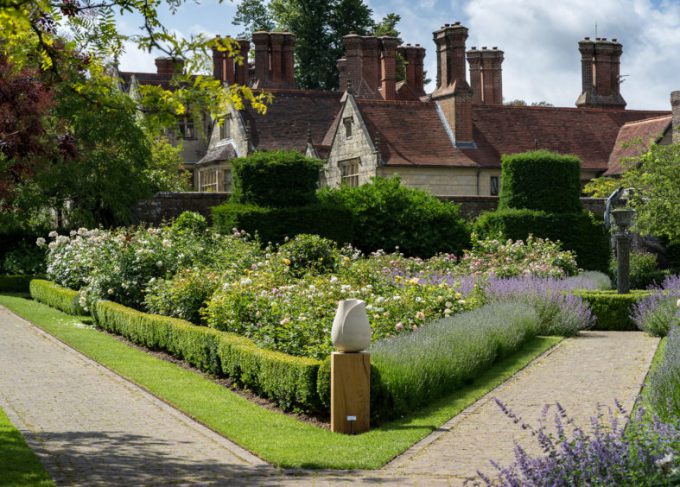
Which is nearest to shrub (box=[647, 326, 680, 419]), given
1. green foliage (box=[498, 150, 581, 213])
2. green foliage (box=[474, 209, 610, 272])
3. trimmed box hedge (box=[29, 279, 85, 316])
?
trimmed box hedge (box=[29, 279, 85, 316])

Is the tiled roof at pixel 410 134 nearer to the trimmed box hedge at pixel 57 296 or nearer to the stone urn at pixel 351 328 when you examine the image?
the trimmed box hedge at pixel 57 296

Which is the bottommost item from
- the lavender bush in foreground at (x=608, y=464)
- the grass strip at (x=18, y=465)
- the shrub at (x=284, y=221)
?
the grass strip at (x=18, y=465)

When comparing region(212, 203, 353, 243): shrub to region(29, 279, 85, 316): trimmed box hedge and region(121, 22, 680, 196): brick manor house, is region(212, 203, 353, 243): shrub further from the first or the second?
region(121, 22, 680, 196): brick manor house

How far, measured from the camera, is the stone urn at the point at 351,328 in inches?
383

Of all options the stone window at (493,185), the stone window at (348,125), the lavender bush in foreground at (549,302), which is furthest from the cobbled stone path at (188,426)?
the stone window at (348,125)

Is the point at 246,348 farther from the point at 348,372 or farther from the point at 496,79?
the point at 496,79

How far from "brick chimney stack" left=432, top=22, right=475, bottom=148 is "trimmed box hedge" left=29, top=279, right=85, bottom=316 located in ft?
62.3

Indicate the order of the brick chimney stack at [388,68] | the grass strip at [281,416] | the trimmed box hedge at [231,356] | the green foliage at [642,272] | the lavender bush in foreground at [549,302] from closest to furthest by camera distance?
the grass strip at [281,416] → the trimmed box hedge at [231,356] → the lavender bush in foreground at [549,302] → the green foliage at [642,272] → the brick chimney stack at [388,68]

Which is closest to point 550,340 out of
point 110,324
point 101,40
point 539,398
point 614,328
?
point 614,328

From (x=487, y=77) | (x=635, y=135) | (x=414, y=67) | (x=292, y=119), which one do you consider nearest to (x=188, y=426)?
(x=292, y=119)

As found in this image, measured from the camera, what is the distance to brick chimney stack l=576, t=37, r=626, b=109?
1799 inches

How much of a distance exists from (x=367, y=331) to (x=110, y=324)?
9400mm

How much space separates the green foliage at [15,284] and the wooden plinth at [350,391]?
1818 cm

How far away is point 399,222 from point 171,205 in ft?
21.6
